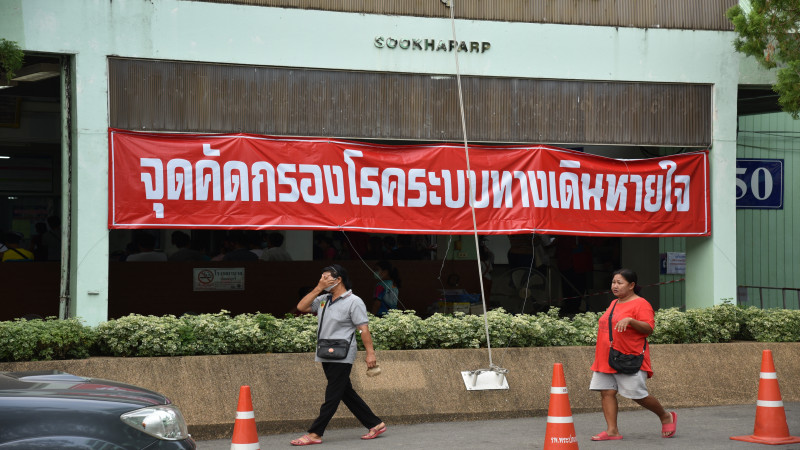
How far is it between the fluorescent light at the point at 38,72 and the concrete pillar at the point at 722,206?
865 cm

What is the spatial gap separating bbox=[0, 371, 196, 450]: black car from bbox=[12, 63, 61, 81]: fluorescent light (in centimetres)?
690

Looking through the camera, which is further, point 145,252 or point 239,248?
point 239,248

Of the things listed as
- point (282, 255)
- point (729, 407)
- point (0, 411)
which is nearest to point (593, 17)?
point (729, 407)

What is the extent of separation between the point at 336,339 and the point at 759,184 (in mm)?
10301

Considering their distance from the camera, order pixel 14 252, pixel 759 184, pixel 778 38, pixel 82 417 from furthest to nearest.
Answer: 1. pixel 759 184
2. pixel 14 252
3. pixel 778 38
4. pixel 82 417

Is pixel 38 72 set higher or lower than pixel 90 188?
higher

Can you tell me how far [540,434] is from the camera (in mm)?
9727

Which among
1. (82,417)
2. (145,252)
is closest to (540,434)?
(82,417)

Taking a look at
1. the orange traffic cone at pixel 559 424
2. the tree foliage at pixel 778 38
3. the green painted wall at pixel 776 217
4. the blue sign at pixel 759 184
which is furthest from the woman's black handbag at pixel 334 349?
the green painted wall at pixel 776 217

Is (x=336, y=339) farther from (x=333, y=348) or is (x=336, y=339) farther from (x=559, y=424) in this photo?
(x=559, y=424)

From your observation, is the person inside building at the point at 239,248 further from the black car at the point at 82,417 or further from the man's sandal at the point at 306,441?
the black car at the point at 82,417

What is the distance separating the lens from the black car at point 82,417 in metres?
5.10

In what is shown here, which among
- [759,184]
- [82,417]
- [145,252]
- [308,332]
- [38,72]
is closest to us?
[82,417]

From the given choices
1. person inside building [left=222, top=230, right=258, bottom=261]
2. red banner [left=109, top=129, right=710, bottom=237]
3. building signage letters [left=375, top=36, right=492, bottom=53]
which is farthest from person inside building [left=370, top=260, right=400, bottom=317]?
building signage letters [left=375, top=36, right=492, bottom=53]
